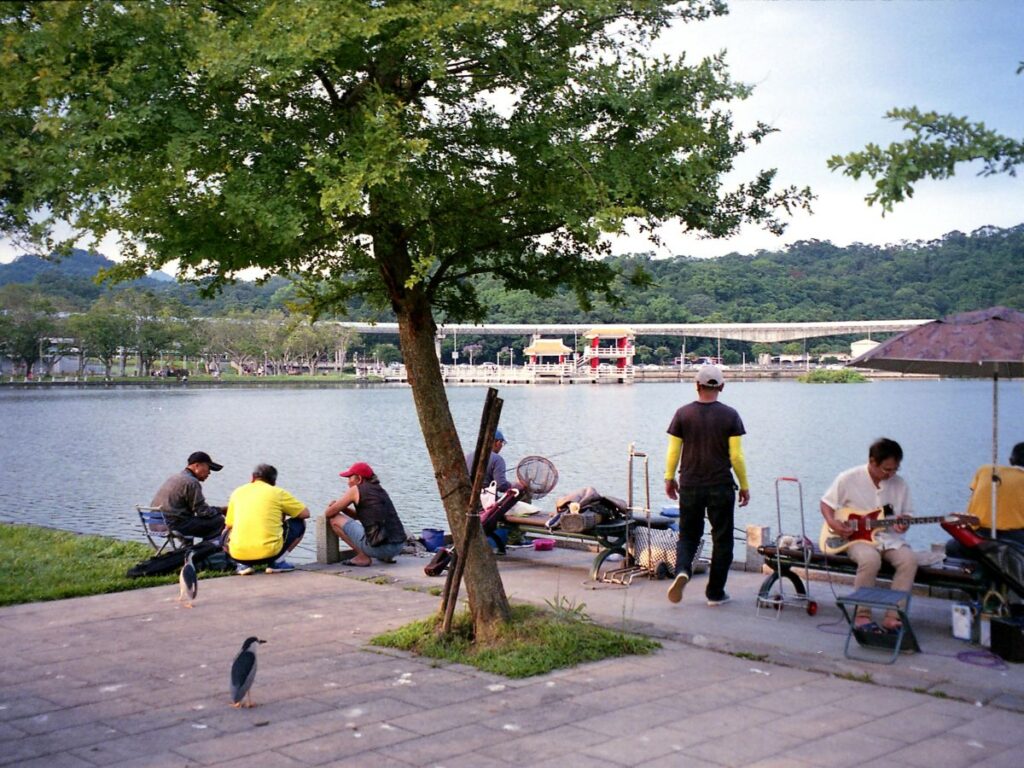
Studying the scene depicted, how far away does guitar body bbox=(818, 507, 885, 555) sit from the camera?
25.0ft

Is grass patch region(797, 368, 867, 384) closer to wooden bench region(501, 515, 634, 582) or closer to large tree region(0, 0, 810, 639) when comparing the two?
wooden bench region(501, 515, 634, 582)

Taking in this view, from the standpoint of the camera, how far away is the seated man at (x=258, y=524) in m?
10.2

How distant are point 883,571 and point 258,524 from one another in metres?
5.75

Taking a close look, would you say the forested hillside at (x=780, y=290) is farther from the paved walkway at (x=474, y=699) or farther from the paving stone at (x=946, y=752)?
the paving stone at (x=946, y=752)

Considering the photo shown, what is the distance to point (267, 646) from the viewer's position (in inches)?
290

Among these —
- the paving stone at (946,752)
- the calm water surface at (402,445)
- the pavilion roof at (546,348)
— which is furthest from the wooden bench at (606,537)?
the pavilion roof at (546,348)

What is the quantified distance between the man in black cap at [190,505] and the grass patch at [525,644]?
383 cm

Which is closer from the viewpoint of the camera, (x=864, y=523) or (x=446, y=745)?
(x=446, y=745)

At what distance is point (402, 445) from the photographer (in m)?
41.8

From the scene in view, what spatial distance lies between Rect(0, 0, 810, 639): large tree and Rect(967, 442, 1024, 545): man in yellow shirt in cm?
252

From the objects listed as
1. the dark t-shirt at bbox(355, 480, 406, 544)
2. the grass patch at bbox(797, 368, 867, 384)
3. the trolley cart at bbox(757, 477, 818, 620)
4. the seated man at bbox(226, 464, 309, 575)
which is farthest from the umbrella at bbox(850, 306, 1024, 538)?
the grass patch at bbox(797, 368, 867, 384)

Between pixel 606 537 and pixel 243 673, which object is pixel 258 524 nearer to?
pixel 606 537

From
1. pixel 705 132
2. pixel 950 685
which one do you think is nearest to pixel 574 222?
pixel 705 132

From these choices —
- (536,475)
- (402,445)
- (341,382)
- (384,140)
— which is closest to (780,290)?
(341,382)
